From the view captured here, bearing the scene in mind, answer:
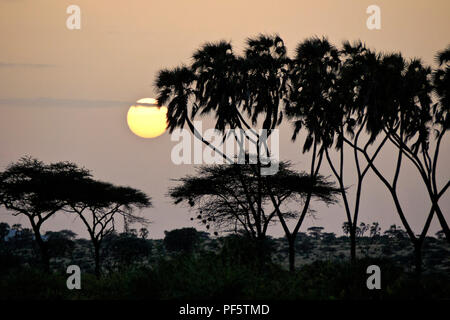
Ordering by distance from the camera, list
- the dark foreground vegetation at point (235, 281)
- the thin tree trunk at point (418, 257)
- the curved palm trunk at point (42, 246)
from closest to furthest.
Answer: the dark foreground vegetation at point (235, 281) → the thin tree trunk at point (418, 257) → the curved palm trunk at point (42, 246)

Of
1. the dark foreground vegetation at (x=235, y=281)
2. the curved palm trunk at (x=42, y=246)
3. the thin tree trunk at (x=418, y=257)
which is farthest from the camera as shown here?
the curved palm trunk at (x=42, y=246)

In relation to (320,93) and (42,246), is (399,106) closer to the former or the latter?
(320,93)

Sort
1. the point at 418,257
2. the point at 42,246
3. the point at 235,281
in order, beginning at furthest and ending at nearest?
the point at 42,246
the point at 418,257
the point at 235,281

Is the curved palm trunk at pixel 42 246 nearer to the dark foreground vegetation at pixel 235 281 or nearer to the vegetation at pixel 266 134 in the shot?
the vegetation at pixel 266 134

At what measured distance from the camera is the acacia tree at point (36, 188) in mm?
45000

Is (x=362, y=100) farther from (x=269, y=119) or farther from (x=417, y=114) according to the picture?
(x=269, y=119)

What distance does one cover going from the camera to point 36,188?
147ft

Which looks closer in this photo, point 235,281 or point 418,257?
point 235,281

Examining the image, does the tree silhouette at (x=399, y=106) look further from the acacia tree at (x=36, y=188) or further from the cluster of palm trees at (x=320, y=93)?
the acacia tree at (x=36, y=188)

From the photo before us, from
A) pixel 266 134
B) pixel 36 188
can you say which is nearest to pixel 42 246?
pixel 36 188

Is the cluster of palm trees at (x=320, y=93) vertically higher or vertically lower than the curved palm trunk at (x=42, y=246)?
higher

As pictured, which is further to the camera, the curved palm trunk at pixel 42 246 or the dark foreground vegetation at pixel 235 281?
the curved palm trunk at pixel 42 246

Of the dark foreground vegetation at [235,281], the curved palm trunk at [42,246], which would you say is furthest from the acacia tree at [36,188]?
the dark foreground vegetation at [235,281]

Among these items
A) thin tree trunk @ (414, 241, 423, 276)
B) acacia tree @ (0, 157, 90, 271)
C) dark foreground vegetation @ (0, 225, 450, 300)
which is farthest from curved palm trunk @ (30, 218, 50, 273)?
thin tree trunk @ (414, 241, 423, 276)
